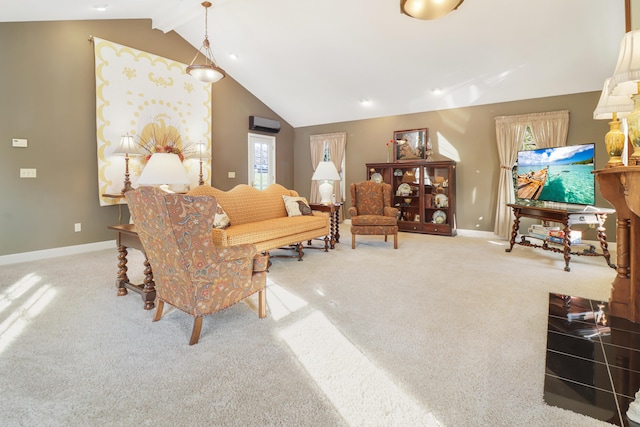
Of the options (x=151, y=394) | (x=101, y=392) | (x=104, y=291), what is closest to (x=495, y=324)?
(x=151, y=394)

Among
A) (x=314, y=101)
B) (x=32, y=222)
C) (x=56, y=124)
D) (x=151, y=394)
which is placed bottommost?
(x=151, y=394)

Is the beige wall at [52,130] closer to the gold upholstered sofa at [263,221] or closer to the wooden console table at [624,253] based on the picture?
the gold upholstered sofa at [263,221]

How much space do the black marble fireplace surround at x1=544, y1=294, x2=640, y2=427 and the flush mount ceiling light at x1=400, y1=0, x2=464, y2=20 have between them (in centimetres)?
258

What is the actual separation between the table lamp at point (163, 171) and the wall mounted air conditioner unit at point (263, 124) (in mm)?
4467

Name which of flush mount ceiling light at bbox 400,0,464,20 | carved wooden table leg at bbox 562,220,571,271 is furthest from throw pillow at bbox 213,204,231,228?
carved wooden table leg at bbox 562,220,571,271

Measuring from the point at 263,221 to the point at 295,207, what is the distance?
626 millimetres

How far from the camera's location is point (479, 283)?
3.22m

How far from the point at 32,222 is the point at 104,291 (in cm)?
228

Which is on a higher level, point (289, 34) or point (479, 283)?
point (289, 34)

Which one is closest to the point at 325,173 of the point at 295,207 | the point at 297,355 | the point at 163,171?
the point at 295,207

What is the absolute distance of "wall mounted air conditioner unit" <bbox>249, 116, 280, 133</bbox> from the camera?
702 cm

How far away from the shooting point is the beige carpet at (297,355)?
1.42 metres

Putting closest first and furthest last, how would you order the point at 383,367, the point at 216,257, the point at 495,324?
the point at 383,367 → the point at 216,257 → the point at 495,324

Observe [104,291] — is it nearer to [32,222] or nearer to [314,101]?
[32,222]
